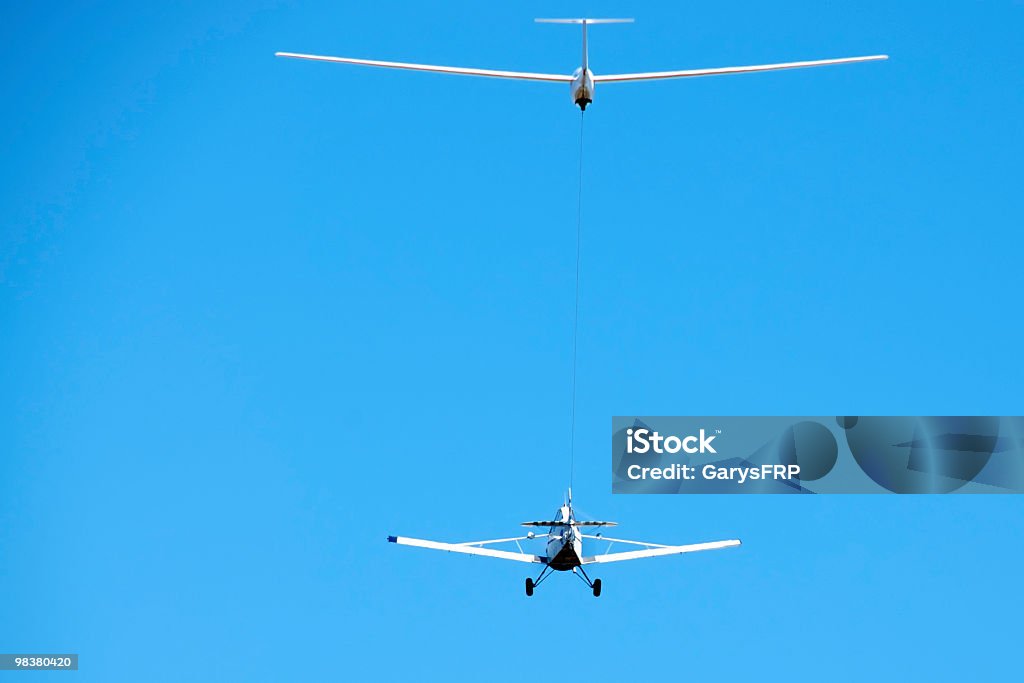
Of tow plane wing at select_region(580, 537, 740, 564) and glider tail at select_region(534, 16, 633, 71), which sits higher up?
glider tail at select_region(534, 16, 633, 71)

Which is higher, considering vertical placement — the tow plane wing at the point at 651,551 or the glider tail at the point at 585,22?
the glider tail at the point at 585,22

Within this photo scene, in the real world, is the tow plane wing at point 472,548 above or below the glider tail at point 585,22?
below

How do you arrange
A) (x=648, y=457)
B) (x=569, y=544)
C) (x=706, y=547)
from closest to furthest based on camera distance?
(x=569, y=544), (x=706, y=547), (x=648, y=457)

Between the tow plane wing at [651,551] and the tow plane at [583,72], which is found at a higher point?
the tow plane at [583,72]

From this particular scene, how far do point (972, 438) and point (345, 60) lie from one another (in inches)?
1541

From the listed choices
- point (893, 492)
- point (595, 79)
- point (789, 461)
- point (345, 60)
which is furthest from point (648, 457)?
point (345, 60)

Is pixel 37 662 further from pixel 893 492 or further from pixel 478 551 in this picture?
pixel 893 492

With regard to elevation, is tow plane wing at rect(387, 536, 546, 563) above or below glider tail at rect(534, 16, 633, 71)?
below

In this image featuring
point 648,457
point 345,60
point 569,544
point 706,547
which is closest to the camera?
point 345,60

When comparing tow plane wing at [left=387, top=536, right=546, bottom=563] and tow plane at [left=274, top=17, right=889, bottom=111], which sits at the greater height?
tow plane at [left=274, top=17, right=889, bottom=111]

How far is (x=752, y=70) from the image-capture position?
61031 millimetres

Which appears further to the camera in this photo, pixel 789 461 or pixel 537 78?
pixel 789 461

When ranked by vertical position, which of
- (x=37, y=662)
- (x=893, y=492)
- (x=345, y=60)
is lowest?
(x=37, y=662)

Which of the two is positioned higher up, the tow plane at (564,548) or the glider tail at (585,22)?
the glider tail at (585,22)
